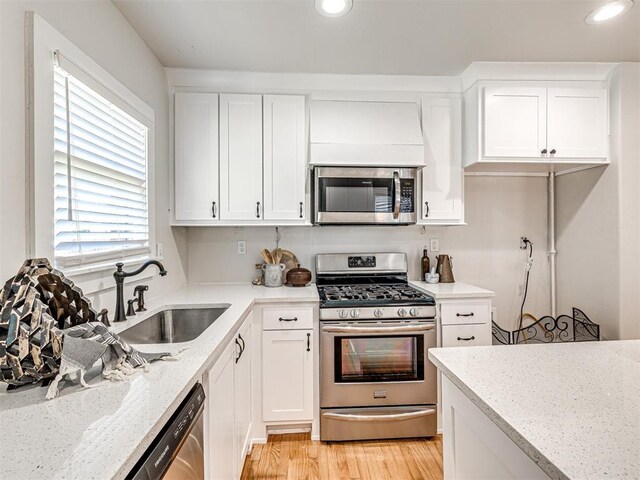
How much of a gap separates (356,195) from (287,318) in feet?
3.25

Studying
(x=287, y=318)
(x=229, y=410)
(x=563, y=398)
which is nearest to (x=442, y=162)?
(x=287, y=318)

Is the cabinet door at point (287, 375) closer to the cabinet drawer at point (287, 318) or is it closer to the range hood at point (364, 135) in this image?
the cabinet drawer at point (287, 318)

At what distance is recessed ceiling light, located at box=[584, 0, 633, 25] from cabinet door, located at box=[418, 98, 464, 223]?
0.86 m

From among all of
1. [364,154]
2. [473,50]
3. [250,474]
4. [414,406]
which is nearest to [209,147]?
[364,154]

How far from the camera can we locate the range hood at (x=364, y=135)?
2369mm

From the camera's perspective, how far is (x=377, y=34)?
6.41 feet

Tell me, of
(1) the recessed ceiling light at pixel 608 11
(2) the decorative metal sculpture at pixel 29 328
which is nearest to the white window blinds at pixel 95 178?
(2) the decorative metal sculpture at pixel 29 328

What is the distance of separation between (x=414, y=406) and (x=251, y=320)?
1200 millimetres

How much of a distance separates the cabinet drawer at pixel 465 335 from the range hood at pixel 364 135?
1.16m

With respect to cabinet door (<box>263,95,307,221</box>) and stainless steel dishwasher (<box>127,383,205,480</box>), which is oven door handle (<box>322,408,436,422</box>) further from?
cabinet door (<box>263,95,307,221</box>)

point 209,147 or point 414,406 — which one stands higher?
point 209,147

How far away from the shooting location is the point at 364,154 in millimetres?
2395

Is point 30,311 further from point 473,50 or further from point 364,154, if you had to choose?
point 473,50

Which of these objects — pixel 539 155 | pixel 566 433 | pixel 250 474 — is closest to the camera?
pixel 566 433
